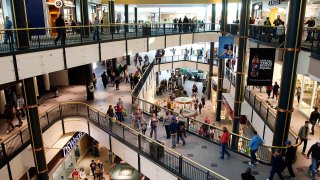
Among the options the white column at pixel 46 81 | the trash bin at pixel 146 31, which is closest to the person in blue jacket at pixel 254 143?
the trash bin at pixel 146 31

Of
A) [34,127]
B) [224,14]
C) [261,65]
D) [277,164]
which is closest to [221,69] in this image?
[224,14]

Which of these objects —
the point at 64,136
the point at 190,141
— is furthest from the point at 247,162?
the point at 64,136

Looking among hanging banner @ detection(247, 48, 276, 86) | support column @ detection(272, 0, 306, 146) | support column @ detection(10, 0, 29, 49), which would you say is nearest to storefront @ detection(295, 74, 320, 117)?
hanging banner @ detection(247, 48, 276, 86)

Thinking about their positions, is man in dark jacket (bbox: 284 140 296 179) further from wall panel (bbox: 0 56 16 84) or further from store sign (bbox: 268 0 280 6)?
store sign (bbox: 268 0 280 6)

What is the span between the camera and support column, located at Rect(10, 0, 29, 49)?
38.2ft

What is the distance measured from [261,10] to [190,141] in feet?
89.6

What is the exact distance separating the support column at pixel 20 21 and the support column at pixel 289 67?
421 inches

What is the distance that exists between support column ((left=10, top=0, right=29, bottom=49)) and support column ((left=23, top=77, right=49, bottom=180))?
68.7 inches

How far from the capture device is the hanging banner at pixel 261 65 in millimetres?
13047

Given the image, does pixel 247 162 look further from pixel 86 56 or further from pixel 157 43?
pixel 157 43

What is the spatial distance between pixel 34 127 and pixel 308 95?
56.4ft

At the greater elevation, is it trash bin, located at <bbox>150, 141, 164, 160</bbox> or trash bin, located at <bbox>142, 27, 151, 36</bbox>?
trash bin, located at <bbox>142, 27, 151, 36</bbox>

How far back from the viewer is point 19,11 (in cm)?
1177

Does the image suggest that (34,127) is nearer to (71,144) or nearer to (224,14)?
(71,144)
